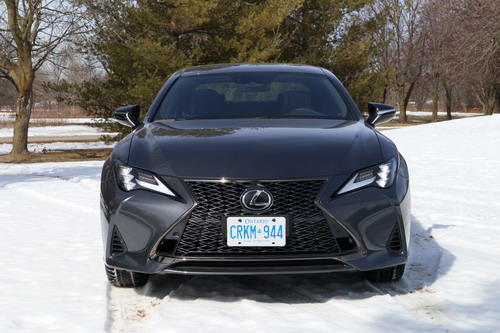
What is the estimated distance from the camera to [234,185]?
3797mm

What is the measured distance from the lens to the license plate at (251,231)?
374 cm

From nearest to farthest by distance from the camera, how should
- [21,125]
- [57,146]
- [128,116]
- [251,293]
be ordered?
[251,293] < [128,116] < [21,125] < [57,146]

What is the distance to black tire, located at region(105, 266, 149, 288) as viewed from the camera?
14.3 ft

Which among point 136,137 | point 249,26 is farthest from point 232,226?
point 249,26

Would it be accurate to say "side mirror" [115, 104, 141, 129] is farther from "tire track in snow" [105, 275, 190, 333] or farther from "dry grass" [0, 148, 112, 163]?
"dry grass" [0, 148, 112, 163]

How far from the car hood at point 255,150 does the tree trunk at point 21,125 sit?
2254 cm

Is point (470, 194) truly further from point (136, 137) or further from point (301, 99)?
point (136, 137)

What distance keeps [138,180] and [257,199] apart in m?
0.77

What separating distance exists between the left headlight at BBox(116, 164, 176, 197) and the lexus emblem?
0.43 meters

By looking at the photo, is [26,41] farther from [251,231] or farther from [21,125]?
[251,231]

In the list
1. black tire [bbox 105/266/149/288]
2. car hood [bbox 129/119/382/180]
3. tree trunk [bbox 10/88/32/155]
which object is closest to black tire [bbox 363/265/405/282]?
car hood [bbox 129/119/382/180]

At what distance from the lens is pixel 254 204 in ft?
12.3

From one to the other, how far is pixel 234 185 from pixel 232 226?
238mm

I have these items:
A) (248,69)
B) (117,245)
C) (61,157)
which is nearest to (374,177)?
(117,245)
